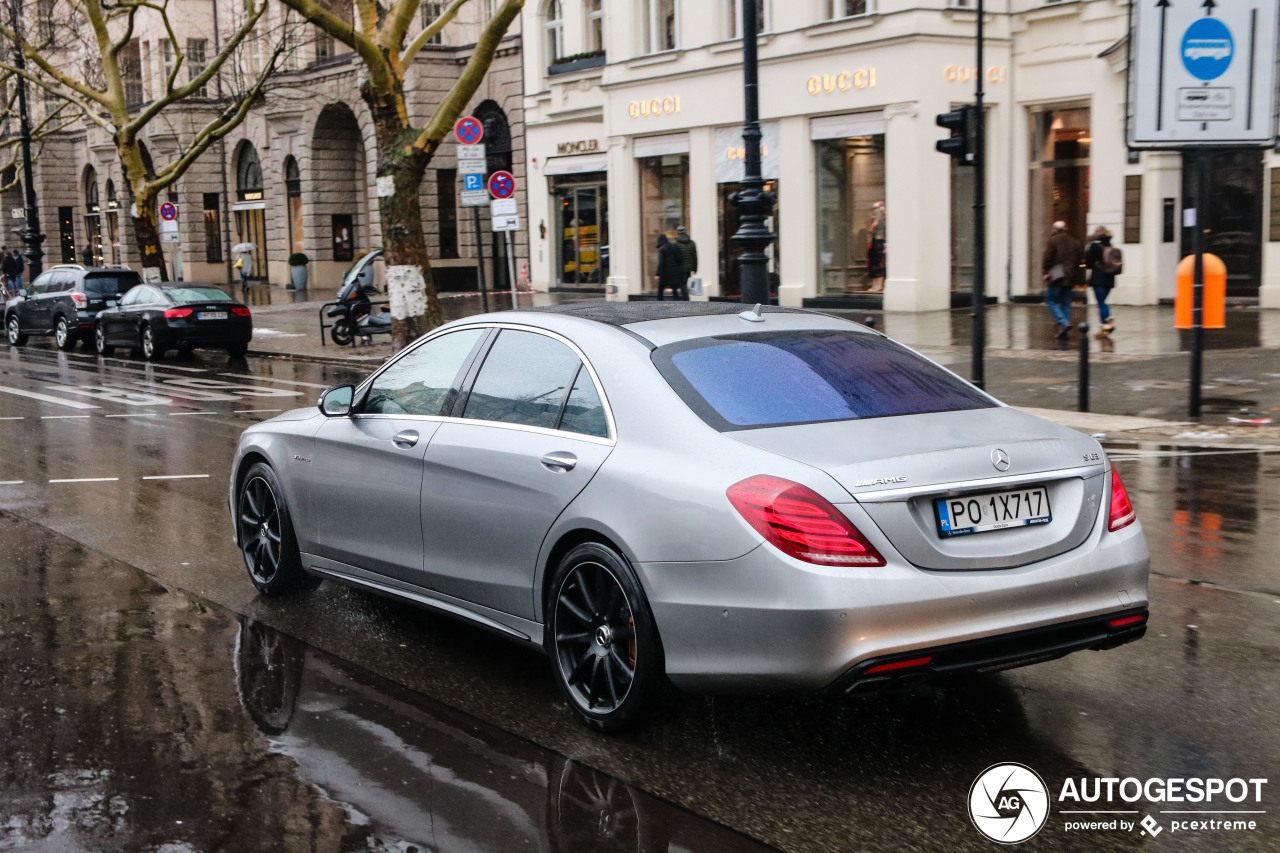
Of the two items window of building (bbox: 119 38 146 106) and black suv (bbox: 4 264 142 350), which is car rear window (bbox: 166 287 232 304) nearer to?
black suv (bbox: 4 264 142 350)

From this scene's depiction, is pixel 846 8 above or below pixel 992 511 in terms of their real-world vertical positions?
above

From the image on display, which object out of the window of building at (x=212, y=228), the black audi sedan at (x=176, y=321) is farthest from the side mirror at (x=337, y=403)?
the window of building at (x=212, y=228)

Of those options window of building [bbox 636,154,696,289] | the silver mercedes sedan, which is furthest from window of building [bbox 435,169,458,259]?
the silver mercedes sedan

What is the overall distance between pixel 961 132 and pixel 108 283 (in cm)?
1953

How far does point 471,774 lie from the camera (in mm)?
4516

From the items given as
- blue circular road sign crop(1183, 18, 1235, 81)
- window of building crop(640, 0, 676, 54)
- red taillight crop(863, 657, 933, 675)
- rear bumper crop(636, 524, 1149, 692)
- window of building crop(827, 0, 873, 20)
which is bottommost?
red taillight crop(863, 657, 933, 675)

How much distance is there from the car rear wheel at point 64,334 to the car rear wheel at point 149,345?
3582 millimetres

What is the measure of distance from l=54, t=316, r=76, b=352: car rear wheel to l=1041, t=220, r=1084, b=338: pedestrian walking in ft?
61.6

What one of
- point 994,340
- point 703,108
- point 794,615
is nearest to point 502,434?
point 794,615

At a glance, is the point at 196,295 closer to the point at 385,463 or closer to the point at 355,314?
the point at 355,314

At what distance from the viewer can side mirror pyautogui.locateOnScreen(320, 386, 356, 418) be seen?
6.50 metres

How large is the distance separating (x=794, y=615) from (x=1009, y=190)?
25388 millimetres

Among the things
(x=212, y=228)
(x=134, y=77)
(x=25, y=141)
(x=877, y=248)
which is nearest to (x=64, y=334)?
(x=25, y=141)

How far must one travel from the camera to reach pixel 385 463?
20.0 ft
